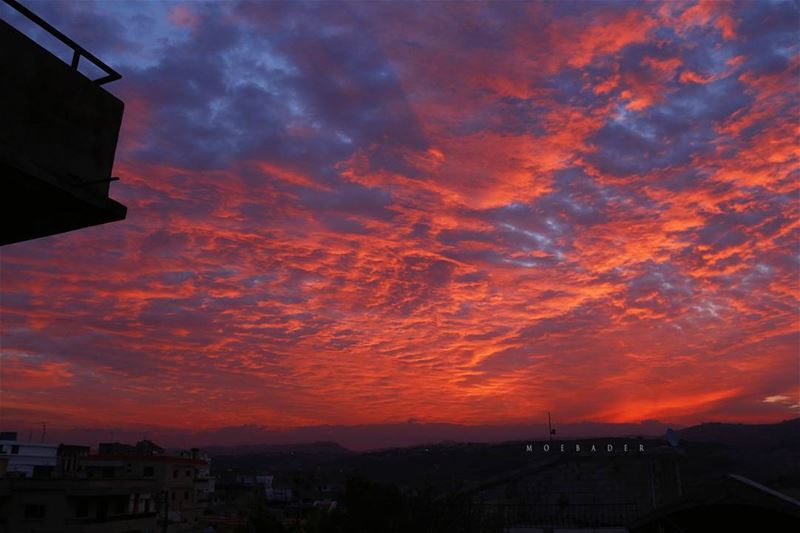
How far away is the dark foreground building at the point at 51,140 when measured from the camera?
198 inches

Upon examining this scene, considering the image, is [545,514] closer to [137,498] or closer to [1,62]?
[1,62]

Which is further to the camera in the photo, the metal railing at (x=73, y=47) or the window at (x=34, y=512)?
the window at (x=34, y=512)

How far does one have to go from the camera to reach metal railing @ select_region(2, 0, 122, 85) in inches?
200

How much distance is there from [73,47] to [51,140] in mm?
889

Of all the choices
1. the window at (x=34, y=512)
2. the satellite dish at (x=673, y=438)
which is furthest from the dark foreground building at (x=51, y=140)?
the window at (x=34, y=512)

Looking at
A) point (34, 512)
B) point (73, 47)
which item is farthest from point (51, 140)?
point (34, 512)

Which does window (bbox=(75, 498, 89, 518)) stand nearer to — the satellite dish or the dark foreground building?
the satellite dish

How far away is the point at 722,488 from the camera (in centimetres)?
794

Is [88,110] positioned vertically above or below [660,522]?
above

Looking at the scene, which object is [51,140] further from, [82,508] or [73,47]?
[82,508]

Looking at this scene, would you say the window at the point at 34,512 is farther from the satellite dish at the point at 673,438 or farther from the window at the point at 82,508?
the satellite dish at the point at 673,438

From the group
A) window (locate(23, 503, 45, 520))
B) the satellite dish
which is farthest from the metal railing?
window (locate(23, 503, 45, 520))

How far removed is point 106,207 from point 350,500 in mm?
17669

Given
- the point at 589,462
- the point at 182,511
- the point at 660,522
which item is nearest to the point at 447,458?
the point at 182,511
